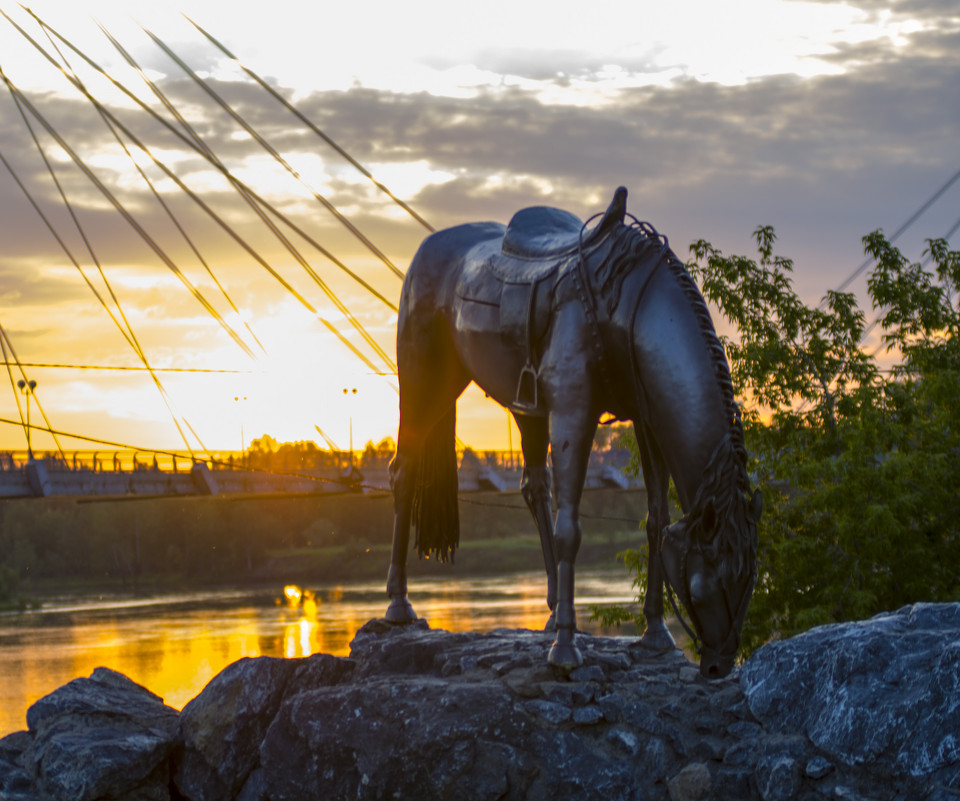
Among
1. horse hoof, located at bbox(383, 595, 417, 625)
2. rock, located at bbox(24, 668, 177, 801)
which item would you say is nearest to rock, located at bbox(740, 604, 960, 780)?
horse hoof, located at bbox(383, 595, 417, 625)

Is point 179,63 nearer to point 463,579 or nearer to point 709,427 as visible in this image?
point 709,427

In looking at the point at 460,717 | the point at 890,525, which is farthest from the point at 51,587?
the point at 460,717

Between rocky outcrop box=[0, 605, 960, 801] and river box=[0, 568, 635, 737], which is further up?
rocky outcrop box=[0, 605, 960, 801]

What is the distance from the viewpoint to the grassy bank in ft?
239

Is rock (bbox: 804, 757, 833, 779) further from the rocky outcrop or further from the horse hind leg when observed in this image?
the horse hind leg

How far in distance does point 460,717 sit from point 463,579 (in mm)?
61995

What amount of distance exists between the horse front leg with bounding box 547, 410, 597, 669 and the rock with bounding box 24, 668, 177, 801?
2.45 meters

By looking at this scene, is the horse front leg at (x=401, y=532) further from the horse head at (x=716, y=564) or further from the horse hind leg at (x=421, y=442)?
the horse head at (x=716, y=564)

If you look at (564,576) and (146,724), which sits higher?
(564,576)

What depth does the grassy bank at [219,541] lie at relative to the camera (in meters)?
72.8

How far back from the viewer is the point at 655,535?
6656 mm

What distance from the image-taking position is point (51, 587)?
7262 centimetres

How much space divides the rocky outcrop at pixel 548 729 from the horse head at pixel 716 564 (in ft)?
1.04

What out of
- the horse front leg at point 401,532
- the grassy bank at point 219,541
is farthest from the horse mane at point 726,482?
the grassy bank at point 219,541
